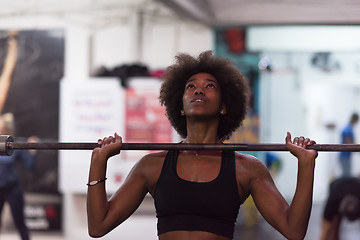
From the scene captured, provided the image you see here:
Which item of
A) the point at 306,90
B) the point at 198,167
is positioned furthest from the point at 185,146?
the point at 306,90

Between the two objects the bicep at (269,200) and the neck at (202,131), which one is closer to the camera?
the bicep at (269,200)

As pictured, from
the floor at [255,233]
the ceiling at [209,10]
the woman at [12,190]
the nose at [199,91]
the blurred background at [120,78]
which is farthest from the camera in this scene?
the floor at [255,233]

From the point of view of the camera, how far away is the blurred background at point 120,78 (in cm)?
583

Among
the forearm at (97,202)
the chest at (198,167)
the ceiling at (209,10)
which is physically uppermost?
the ceiling at (209,10)

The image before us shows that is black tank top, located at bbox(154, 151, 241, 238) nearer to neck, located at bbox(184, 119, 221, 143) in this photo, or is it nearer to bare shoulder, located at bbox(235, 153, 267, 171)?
bare shoulder, located at bbox(235, 153, 267, 171)

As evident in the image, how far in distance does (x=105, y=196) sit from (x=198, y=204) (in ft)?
1.29

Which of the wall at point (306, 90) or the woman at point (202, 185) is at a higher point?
the wall at point (306, 90)

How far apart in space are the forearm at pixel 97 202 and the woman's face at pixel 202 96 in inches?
16.8

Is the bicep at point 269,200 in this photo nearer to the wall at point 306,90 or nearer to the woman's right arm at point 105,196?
the woman's right arm at point 105,196

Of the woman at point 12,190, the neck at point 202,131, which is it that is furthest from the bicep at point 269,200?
the woman at point 12,190

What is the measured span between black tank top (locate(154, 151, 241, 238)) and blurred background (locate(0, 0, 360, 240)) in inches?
127

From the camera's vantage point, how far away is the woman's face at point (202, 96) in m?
2.44

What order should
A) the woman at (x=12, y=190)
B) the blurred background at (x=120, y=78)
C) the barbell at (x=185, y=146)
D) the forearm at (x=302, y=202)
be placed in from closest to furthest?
the forearm at (x=302, y=202), the barbell at (x=185, y=146), the woman at (x=12, y=190), the blurred background at (x=120, y=78)

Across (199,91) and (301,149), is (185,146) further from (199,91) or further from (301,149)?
(301,149)
